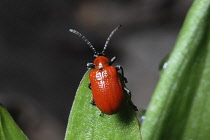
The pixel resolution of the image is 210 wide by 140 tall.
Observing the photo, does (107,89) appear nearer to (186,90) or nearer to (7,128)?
(186,90)

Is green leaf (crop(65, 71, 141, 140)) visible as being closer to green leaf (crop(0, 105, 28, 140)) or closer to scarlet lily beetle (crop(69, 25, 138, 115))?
scarlet lily beetle (crop(69, 25, 138, 115))

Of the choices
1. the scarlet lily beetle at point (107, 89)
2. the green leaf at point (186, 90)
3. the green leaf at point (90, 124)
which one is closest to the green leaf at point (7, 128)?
the green leaf at point (90, 124)

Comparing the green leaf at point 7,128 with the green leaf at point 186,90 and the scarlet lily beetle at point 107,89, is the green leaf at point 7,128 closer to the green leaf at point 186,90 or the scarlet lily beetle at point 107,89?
the scarlet lily beetle at point 107,89

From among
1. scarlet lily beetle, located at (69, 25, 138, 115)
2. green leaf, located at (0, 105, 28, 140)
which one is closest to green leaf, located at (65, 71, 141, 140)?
scarlet lily beetle, located at (69, 25, 138, 115)

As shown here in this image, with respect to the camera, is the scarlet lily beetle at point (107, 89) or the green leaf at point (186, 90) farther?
the scarlet lily beetle at point (107, 89)

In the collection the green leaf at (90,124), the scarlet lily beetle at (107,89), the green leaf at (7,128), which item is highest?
the scarlet lily beetle at (107,89)

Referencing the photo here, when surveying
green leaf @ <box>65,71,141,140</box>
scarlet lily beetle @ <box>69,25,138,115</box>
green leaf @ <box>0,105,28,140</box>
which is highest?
scarlet lily beetle @ <box>69,25,138,115</box>

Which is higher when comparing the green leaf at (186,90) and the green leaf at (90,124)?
the green leaf at (186,90)

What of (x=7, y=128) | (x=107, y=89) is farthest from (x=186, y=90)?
(x=7, y=128)
